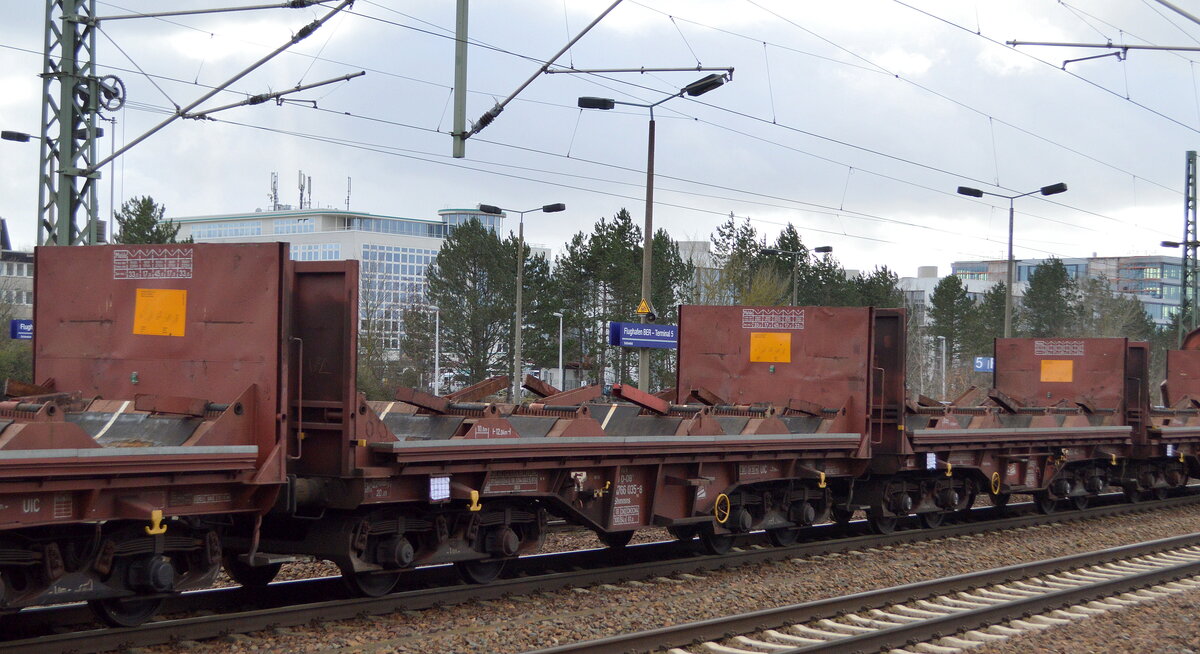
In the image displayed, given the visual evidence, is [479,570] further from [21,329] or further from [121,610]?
[21,329]

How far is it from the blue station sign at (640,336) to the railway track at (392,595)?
670cm

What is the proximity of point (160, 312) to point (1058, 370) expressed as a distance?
16607mm

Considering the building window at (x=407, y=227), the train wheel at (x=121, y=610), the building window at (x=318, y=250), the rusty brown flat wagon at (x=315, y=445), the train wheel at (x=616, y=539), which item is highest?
the building window at (x=407, y=227)

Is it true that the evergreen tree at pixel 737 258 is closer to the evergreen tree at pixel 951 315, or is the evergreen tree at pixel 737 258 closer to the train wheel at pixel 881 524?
the evergreen tree at pixel 951 315

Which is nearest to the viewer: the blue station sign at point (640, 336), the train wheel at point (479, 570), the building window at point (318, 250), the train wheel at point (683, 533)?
the train wheel at point (479, 570)

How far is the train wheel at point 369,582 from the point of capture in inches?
369

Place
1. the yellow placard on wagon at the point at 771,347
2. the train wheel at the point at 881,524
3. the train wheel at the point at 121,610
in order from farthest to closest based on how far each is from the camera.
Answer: the train wheel at the point at 881,524, the yellow placard on wagon at the point at 771,347, the train wheel at the point at 121,610

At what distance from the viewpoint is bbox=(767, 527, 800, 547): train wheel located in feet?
45.0

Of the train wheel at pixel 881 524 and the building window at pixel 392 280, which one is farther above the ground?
the building window at pixel 392 280

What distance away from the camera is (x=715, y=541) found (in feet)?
42.1

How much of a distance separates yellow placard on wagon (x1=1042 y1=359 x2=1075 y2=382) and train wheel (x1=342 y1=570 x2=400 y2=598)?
14.8 m

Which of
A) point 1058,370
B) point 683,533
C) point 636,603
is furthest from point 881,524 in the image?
point 1058,370

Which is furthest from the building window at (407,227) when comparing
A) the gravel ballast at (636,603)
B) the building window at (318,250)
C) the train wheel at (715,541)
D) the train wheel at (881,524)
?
the train wheel at (715,541)

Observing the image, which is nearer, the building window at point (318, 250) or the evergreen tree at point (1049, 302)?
the evergreen tree at point (1049, 302)
